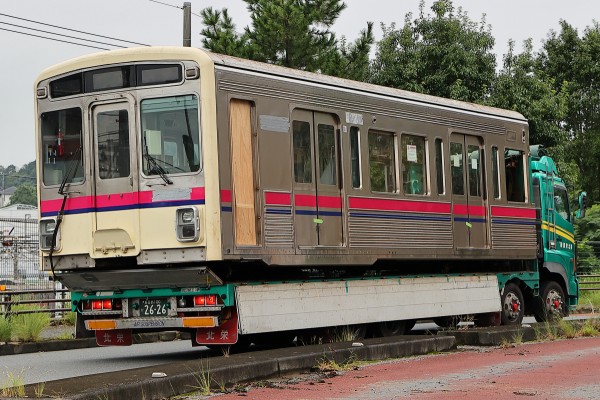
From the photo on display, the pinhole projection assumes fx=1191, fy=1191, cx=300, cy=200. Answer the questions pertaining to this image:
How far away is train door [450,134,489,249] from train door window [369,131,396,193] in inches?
65.5

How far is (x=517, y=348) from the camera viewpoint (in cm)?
1558

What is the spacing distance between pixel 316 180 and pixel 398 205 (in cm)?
198

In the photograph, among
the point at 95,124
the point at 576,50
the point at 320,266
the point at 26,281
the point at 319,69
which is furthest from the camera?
the point at 576,50

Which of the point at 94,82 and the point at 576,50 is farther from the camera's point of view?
the point at 576,50

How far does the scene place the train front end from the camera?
1405 centimetres

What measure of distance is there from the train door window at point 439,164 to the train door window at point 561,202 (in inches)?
168

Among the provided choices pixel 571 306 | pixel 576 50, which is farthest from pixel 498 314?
pixel 576 50

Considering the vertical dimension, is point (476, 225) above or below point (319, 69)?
below

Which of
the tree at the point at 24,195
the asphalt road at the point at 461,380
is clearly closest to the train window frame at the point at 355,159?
the asphalt road at the point at 461,380

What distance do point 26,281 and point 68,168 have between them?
1025cm

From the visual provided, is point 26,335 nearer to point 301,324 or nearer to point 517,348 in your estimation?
point 301,324

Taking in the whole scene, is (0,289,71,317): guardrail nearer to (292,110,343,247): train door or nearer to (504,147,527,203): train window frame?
(292,110,343,247): train door

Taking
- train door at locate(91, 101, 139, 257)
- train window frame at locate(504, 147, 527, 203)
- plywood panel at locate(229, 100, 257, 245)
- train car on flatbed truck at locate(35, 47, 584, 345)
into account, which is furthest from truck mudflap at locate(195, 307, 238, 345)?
train window frame at locate(504, 147, 527, 203)

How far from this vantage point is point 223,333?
14.4 m
